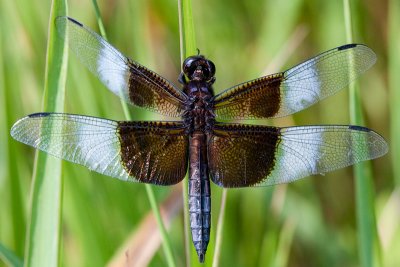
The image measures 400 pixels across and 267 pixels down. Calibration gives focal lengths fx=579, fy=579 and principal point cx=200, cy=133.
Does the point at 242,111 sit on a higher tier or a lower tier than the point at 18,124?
higher

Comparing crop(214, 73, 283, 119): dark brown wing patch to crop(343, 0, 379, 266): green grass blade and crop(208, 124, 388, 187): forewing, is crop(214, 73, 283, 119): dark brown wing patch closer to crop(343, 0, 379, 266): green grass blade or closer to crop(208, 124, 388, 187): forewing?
crop(208, 124, 388, 187): forewing

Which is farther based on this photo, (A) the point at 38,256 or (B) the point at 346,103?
(B) the point at 346,103

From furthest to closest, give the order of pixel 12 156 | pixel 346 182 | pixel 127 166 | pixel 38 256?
pixel 346 182 → pixel 12 156 → pixel 127 166 → pixel 38 256

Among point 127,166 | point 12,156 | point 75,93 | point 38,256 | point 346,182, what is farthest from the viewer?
point 346,182

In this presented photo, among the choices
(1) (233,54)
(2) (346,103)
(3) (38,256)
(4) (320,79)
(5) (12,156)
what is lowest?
(3) (38,256)

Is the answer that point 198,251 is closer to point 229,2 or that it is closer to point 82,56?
point 82,56

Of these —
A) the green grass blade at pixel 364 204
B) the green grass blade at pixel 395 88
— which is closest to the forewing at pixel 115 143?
the green grass blade at pixel 364 204

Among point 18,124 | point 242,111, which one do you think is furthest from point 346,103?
point 18,124
